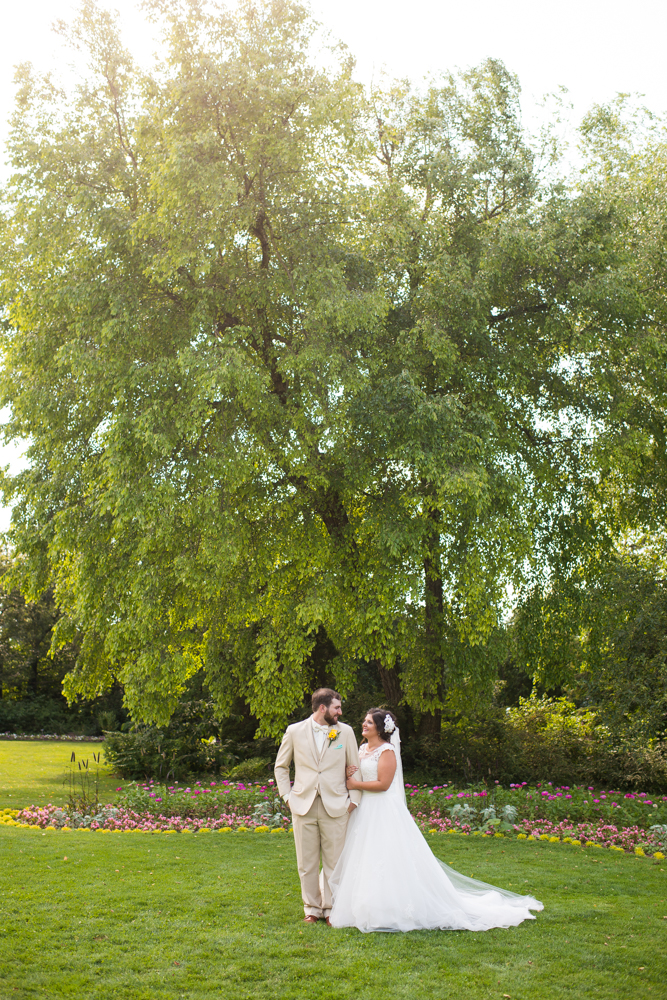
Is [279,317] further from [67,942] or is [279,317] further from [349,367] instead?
[67,942]

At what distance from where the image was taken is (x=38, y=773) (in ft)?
60.6

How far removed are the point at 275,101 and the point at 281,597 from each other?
7.33m

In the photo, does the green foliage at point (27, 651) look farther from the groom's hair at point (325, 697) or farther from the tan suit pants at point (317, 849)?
the groom's hair at point (325, 697)

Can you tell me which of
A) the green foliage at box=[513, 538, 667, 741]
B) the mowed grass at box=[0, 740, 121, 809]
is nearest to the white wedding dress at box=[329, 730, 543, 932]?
the mowed grass at box=[0, 740, 121, 809]

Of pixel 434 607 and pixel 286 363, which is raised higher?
pixel 286 363

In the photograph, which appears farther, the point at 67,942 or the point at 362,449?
the point at 362,449

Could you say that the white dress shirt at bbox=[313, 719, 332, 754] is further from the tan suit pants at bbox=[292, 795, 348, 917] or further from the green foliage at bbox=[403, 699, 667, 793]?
the green foliage at bbox=[403, 699, 667, 793]

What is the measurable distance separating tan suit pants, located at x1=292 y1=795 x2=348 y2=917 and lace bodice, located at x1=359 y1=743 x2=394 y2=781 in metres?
0.35

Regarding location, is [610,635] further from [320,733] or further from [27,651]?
[27,651]

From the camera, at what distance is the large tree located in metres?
11.3

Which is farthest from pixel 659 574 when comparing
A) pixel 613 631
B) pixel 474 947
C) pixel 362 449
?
pixel 474 947

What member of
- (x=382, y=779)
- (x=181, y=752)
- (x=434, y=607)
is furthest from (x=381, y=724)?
(x=181, y=752)

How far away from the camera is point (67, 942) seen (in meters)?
5.60

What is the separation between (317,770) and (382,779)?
531mm
